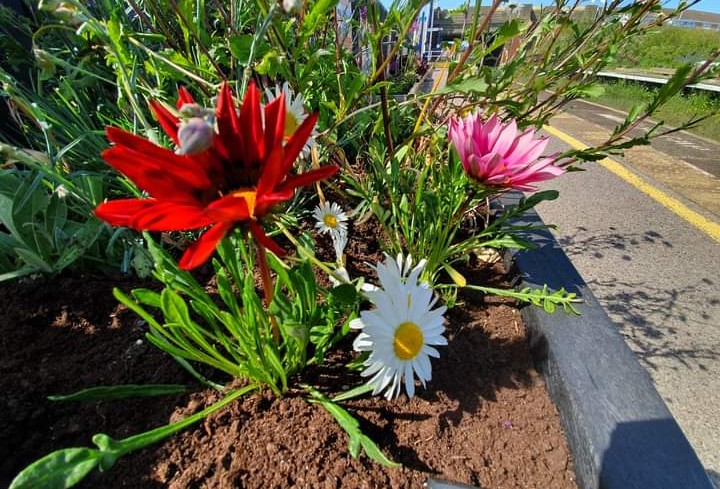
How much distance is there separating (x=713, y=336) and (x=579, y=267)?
426mm

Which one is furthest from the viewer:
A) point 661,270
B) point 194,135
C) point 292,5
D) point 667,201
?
point 667,201

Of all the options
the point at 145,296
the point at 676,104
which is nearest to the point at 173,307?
the point at 145,296

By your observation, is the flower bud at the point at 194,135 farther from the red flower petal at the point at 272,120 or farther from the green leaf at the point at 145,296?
the green leaf at the point at 145,296

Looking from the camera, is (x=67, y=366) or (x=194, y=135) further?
(x=67, y=366)

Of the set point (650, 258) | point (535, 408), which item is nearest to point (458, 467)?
point (535, 408)

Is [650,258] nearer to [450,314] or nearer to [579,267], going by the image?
[579,267]

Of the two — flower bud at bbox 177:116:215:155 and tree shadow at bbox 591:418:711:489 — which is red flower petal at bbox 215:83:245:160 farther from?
tree shadow at bbox 591:418:711:489

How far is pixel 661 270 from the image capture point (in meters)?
1.51

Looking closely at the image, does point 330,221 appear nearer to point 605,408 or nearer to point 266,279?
point 266,279

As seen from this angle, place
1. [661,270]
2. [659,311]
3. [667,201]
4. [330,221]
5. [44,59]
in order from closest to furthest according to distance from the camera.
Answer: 1. [44,59]
2. [330,221]
3. [659,311]
4. [661,270]
5. [667,201]

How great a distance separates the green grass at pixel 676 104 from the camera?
12.7 feet

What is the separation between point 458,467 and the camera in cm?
48

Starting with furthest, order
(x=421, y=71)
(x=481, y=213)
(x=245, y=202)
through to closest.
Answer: (x=421, y=71)
(x=481, y=213)
(x=245, y=202)

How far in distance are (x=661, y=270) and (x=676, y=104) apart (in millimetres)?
4909
